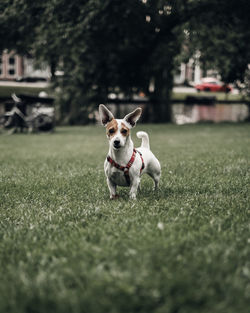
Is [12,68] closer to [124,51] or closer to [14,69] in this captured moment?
[14,69]

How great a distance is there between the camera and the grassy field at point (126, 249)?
211cm

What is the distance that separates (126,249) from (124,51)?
20.9m

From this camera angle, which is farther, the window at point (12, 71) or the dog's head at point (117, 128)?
the window at point (12, 71)

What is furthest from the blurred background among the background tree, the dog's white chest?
the dog's white chest

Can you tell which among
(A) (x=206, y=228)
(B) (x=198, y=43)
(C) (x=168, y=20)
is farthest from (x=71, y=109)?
(A) (x=206, y=228)

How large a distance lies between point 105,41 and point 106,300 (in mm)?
20382

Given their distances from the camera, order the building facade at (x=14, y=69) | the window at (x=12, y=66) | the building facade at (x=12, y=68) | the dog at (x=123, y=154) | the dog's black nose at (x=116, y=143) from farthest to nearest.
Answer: the window at (x=12, y=66)
the building facade at (x=12, y=68)
the building facade at (x=14, y=69)
the dog at (x=123, y=154)
the dog's black nose at (x=116, y=143)

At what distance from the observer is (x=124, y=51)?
2241 centimetres

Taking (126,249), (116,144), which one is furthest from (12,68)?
(126,249)

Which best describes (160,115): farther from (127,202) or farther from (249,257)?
(249,257)

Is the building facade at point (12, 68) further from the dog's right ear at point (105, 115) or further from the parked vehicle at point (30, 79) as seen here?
the dog's right ear at point (105, 115)

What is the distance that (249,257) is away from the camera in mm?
2633

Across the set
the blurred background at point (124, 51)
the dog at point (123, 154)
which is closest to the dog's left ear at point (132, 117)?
the dog at point (123, 154)

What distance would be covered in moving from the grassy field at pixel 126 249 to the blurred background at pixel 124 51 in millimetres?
12766
